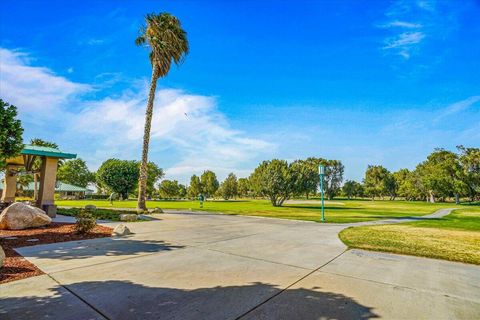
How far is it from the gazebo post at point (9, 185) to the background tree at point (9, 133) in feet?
35.7

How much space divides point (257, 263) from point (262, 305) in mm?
2213

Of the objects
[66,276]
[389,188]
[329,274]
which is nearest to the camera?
[66,276]

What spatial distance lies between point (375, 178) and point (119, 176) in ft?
291

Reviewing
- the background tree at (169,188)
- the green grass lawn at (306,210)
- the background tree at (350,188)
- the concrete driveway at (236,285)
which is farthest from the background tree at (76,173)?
the background tree at (350,188)

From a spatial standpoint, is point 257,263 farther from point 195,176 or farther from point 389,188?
point 389,188

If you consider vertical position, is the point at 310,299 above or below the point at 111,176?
below

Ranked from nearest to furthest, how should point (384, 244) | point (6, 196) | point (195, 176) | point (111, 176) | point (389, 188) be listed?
point (384, 244)
point (6, 196)
point (111, 176)
point (195, 176)
point (389, 188)

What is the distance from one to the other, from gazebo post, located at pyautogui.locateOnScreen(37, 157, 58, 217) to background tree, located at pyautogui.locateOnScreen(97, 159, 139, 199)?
46.3 m

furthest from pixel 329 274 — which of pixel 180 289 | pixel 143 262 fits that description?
pixel 143 262

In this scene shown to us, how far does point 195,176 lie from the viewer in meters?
85.6

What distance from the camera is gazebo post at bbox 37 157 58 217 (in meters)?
14.6

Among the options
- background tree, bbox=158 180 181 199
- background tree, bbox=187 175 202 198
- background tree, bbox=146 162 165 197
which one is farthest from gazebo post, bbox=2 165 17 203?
background tree, bbox=158 180 181 199

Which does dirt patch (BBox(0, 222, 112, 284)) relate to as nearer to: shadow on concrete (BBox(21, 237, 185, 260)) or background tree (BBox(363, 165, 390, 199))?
shadow on concrete (BBox(21, 237, 185, 260))

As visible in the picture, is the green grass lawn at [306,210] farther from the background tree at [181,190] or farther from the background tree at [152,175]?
the background tree at [181,190]
